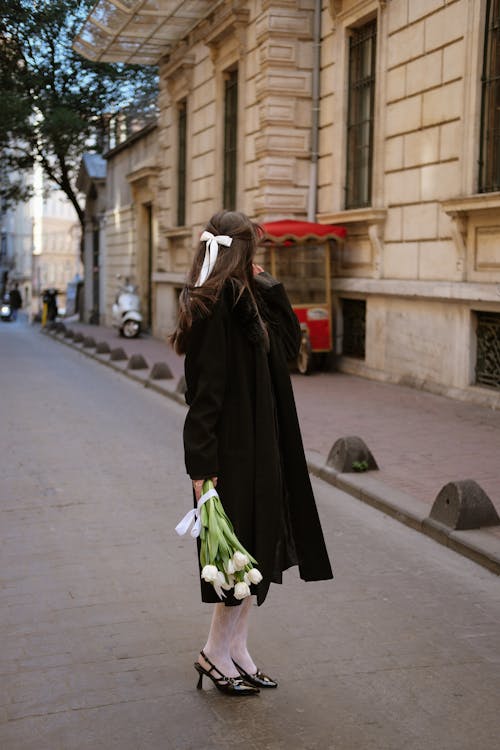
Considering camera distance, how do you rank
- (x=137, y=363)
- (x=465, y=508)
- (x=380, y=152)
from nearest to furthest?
(x=465, y=508) → (x=380, y=152) → (x=137, y=363)

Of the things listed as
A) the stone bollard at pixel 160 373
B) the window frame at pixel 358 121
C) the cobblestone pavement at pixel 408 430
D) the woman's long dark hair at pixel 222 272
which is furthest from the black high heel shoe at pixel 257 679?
the window frame at pixel 358 121

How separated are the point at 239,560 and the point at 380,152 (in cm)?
1186

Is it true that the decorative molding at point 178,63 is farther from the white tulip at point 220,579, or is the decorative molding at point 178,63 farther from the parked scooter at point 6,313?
the parked scooter at point 6,313

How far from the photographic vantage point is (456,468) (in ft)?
27.7

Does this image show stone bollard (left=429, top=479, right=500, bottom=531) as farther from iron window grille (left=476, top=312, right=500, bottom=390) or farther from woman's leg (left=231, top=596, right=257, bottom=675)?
iron window grille (left=476, top=312, right=500, bottom=390)

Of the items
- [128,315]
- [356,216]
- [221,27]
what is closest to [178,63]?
[221,27]

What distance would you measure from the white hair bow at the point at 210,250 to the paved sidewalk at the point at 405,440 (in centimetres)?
281

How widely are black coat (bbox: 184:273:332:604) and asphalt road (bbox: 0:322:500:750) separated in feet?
1.68

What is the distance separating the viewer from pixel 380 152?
14.8 metres

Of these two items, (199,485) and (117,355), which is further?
(117,355)

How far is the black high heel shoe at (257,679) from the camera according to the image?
13.6 ft

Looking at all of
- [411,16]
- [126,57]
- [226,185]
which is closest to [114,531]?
[411,16]

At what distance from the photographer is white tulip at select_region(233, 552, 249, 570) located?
147 inches

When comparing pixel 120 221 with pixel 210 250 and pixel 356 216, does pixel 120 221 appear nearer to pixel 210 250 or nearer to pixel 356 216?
pixel 356 216
